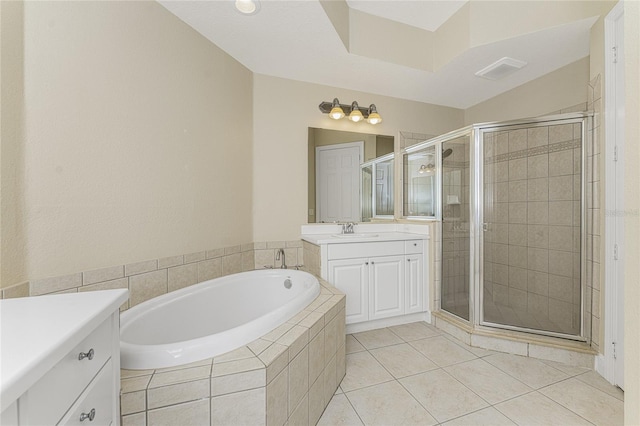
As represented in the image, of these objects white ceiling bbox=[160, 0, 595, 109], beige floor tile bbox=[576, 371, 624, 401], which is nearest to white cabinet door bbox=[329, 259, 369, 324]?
beige floor tile bbox=[576, 371, 624, 401]

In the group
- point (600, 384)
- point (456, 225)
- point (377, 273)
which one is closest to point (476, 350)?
point (600, 384)

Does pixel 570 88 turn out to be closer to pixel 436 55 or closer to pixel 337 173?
pixel 436 55

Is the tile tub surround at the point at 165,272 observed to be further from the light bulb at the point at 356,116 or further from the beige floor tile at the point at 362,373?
the light bulb at the point at 356,116

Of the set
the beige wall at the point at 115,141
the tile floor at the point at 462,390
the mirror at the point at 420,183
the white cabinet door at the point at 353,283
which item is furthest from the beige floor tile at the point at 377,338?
the beige wall at the point at 115,141

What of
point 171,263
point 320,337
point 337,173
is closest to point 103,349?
point 320,337

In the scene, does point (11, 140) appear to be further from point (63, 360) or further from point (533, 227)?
point (533, 227)

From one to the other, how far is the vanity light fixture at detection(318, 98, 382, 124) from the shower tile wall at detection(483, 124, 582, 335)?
1.10 metres

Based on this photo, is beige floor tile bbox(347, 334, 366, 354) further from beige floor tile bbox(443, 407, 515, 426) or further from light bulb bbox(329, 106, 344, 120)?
light bulb bbox(329, 106, 344, 120)

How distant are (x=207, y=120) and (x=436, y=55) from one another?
6.83 ft

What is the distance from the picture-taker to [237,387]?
929mm

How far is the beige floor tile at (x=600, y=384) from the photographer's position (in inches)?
59.5

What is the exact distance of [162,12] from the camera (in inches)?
65.9

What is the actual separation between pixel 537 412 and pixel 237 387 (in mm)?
1578

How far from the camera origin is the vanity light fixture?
2.61m
